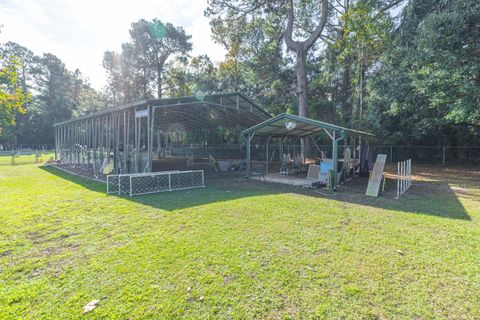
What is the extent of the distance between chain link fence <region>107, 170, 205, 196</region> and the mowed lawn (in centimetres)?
159

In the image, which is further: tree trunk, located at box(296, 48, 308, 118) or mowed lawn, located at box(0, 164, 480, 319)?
tree trunk, located at box(296, 48, 308, 118)

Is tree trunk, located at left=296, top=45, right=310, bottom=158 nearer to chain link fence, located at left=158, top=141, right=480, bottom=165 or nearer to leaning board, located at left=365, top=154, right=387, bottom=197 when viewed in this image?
chain link fence, located at left=158, top=141, right=480, bottom=165

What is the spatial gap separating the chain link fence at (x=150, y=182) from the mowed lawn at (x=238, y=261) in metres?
1.59

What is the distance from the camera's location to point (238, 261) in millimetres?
3203

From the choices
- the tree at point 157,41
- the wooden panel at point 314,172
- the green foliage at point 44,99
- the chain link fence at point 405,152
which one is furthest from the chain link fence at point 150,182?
the green foliage at point 44,99

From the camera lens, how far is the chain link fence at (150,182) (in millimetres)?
7539

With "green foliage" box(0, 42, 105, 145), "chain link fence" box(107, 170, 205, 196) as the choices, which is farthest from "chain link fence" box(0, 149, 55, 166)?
"chain link fence" box(107, 170, 205, 196)

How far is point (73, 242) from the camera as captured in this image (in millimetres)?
3836

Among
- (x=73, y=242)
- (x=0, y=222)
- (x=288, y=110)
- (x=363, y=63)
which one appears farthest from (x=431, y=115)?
(x=0, y=222)

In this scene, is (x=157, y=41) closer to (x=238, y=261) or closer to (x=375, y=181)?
(x=375, y=181)

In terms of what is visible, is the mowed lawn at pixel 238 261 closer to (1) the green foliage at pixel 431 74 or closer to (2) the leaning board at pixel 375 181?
(2) the leaning board at pixel 375 181

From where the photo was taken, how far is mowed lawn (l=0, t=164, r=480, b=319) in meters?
2.33

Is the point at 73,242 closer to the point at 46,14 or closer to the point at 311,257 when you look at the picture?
the point at 311,257

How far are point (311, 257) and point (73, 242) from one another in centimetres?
392
